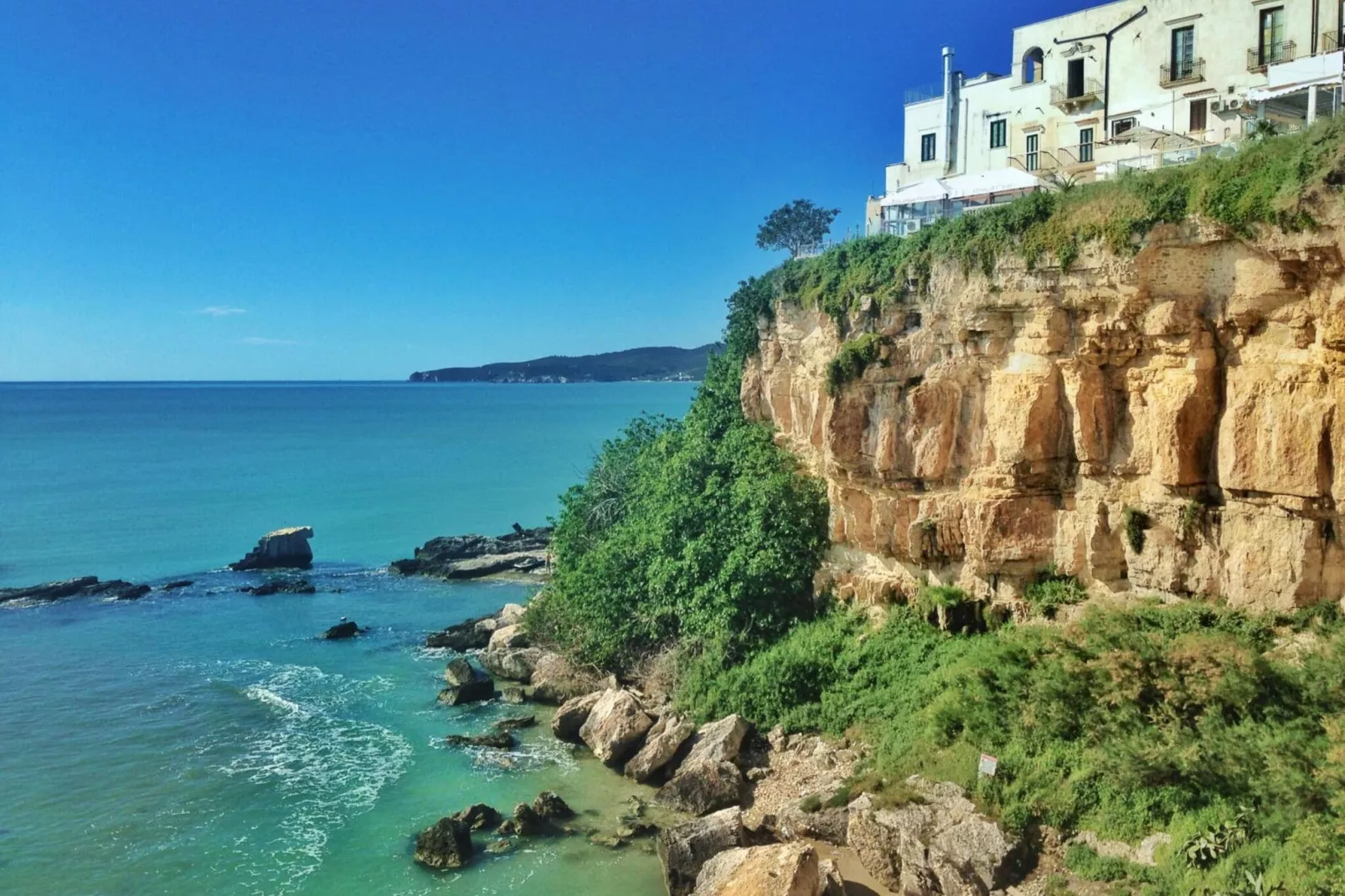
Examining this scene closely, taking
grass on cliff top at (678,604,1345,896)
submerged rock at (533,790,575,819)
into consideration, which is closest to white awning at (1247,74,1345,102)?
grass on cliff top at (678,604,1345,896)

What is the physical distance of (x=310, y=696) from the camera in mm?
30359

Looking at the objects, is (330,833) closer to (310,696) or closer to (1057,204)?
(310,696)

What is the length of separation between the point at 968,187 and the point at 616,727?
17.6 m

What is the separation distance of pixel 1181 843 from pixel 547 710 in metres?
16.8

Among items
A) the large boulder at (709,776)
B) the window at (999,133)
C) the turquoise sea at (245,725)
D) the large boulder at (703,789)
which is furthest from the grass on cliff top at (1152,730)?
the window at (999,133)

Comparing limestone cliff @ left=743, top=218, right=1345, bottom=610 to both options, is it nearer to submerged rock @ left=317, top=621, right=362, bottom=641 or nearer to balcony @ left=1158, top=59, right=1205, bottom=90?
balcony @ left=1158, top=59, right=1205, bottom=90

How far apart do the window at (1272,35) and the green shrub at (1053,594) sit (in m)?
14.6

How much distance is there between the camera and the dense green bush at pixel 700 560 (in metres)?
26.6

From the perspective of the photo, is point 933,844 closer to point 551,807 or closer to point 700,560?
point 551,807

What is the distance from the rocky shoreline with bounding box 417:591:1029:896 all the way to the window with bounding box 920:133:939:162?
2130 centimetres

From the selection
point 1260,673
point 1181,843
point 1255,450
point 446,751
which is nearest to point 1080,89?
point 1255,450

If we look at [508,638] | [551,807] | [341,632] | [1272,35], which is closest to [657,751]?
[551,807]

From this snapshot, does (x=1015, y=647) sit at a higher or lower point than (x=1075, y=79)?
lower

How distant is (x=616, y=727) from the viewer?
2455cm
